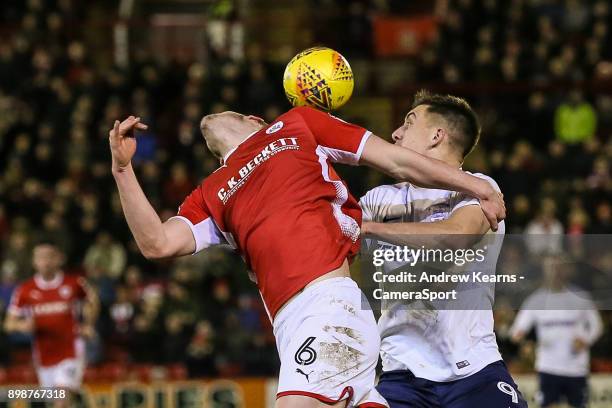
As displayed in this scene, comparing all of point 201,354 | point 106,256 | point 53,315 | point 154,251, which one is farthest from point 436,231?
point 106,256

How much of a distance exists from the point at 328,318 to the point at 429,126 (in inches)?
56.3

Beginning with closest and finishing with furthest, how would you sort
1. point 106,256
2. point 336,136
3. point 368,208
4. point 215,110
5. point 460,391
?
point 336,136 → point 460,391 → point 368,208 → point 106,256 → point 215,110

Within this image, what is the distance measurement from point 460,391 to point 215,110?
12486 millimetres

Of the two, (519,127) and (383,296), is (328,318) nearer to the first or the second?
(383,296)

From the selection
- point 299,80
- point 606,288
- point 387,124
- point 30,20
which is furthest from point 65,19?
point 299,80

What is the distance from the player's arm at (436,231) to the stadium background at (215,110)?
8936mm

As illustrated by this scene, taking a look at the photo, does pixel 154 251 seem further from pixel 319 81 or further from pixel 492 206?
pixel 492 206

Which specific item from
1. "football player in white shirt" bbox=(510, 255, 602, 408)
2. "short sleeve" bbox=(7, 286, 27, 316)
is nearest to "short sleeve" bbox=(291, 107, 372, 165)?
"football player in white shirt" bbox=(510, 255, 602, 408)

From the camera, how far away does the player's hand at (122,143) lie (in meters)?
4.71

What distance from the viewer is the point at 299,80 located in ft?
17.7

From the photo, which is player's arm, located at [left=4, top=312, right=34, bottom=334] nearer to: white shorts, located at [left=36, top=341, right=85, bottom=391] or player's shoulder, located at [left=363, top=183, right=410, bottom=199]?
white shorts, located at [left=36, top=341, right=85, bottom=391]

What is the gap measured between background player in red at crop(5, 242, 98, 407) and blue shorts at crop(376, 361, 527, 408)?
8234 millimetres

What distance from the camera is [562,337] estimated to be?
1298 cm

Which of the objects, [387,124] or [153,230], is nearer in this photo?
[153,230]
